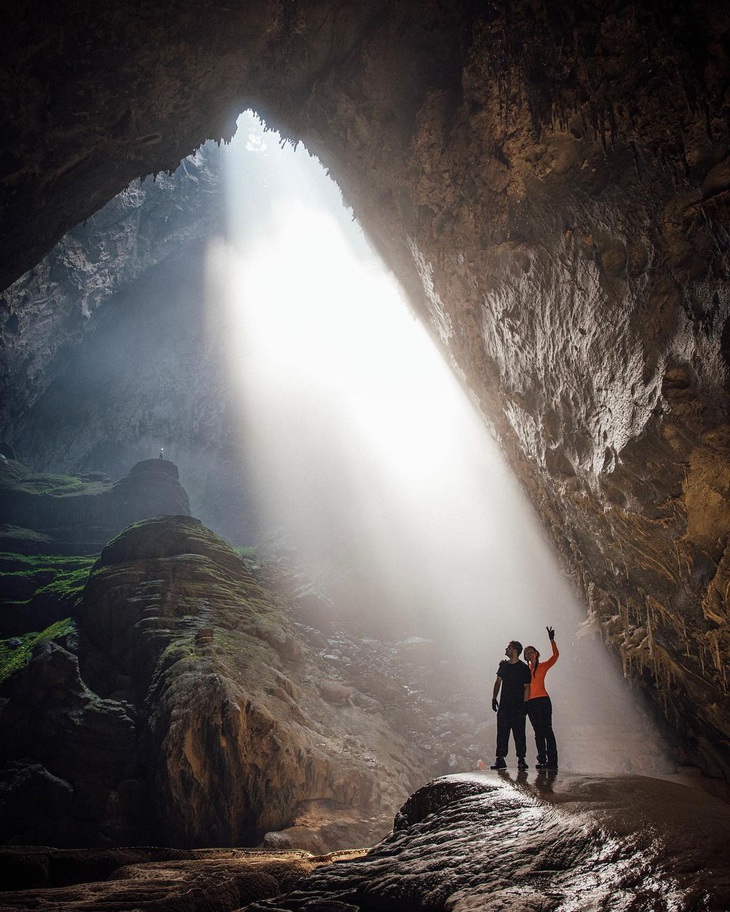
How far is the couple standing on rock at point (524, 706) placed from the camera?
22.8 ft

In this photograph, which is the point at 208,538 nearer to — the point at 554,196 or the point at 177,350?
the point at 554,196

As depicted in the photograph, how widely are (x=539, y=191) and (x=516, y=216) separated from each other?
64cm

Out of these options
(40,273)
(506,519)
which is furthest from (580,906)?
(40,273)

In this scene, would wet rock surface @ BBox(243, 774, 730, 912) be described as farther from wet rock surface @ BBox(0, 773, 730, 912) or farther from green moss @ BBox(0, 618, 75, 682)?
green moss @ BBox(0, 618, 75, 682)

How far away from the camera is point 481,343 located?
11648mm

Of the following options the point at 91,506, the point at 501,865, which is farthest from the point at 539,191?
the point at 91,506

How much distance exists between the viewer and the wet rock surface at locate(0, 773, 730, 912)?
9.35ft

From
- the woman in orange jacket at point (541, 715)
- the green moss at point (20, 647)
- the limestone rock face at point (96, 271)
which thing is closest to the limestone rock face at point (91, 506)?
the limestone rock face at point (96, 271)

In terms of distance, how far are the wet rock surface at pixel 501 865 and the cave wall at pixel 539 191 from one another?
4204 millimetres

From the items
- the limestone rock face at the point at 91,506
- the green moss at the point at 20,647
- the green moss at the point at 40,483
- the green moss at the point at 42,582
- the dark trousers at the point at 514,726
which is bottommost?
the dark trousers at the point at 514,726

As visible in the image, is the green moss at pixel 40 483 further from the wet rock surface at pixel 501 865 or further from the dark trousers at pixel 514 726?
the dark trousers at pixel 514 726

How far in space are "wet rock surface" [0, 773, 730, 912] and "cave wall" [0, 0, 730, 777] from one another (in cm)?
420

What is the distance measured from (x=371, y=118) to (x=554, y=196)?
6482 mm

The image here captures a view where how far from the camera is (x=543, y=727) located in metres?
6.93
